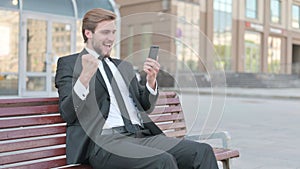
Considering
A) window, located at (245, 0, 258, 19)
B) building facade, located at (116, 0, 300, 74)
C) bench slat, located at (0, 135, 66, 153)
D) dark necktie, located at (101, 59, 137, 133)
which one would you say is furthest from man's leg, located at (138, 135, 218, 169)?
window, located at (245, 0, 258, 19)

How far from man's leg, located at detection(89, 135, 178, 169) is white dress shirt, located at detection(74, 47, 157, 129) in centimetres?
15

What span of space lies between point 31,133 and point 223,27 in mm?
31954

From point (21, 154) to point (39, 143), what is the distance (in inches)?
5.4

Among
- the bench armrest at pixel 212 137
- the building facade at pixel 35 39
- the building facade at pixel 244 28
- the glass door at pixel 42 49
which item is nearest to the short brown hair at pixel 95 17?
the bench armrest at pixel 212 137

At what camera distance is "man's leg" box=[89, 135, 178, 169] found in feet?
7.92

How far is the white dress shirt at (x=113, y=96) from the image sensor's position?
2.44 meters

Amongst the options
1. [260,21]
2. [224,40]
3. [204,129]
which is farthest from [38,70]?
[260,21]

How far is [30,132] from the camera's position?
264cm

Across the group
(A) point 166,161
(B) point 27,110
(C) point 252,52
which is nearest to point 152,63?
(A) point 166,161

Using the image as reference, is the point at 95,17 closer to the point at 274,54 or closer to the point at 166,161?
the point at 166,161

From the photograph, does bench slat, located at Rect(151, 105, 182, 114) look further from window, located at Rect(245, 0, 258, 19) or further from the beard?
window, located at Rect(245, 0, 258, 19)

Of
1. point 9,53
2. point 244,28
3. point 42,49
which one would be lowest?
point 9,53

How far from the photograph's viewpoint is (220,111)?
3.07 meters

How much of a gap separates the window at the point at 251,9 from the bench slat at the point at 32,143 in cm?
3177
